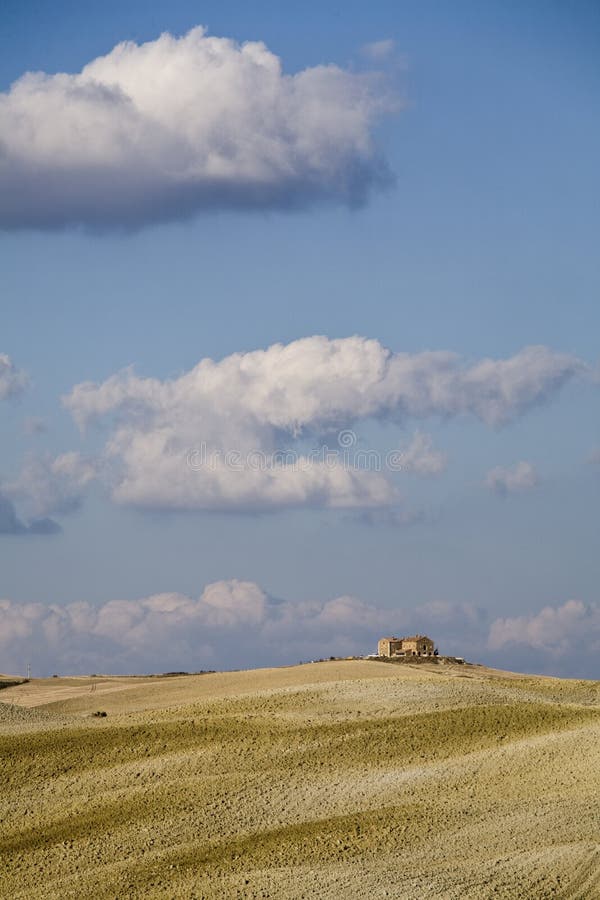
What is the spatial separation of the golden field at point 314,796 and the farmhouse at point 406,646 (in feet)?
83.1

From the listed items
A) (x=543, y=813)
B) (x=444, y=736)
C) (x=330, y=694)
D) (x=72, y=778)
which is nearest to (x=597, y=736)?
(x=444, y=736)

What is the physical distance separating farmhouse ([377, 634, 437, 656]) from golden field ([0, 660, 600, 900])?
25.3m

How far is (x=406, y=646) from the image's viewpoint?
2719 inches

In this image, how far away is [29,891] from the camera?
2489cm

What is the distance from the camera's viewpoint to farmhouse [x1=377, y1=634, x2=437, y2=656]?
6831cm

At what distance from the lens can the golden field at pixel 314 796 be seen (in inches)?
969

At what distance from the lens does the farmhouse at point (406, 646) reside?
68312 millimetres

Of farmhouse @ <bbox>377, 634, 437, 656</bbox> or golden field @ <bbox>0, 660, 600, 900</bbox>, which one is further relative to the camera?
farmhouse @ <bbox>377, 634, 437, 656</bbox>

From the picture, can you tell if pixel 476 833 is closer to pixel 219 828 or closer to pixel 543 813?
pixel 543 813

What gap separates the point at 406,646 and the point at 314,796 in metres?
39.4

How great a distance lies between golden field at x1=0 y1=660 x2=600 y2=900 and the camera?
80.8ft

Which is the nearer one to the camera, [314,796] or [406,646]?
[314,796]

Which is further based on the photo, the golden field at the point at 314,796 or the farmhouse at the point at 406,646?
the farmhouse at the point at 406,646

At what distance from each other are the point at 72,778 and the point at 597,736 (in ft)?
47.1
